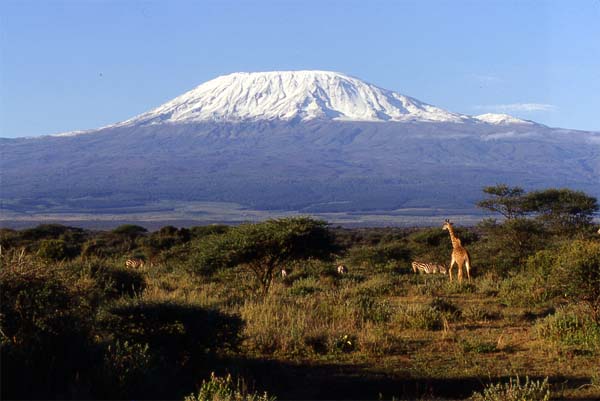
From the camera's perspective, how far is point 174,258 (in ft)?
89.5

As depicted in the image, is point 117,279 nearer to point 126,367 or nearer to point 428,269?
point 126,367

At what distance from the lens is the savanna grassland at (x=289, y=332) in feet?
26.0

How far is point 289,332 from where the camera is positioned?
10.9m

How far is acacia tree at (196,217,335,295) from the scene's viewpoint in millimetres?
15766

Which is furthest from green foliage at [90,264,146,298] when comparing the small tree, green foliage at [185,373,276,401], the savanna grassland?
the small tree

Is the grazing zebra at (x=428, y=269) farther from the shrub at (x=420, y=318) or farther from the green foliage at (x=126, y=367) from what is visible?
the green foliage at (x=126, y=367)

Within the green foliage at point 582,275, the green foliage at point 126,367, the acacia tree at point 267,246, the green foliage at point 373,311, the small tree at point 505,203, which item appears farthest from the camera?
the small tree at point 505,203

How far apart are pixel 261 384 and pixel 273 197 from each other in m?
157

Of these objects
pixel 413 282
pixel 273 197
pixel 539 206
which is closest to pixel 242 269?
pixel 413 282

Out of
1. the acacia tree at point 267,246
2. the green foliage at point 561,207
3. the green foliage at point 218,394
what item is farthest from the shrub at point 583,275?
the green foliage at point 561,207

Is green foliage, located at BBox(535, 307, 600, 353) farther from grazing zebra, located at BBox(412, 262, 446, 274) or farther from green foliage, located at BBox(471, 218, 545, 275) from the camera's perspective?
green foliage, located at BBox(471, 218, 545, 275)

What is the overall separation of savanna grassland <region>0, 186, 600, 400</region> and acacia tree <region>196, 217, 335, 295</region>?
31mm

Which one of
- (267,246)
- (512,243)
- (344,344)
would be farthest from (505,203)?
(344,344)

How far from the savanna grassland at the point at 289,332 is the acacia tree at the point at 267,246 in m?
0.03
